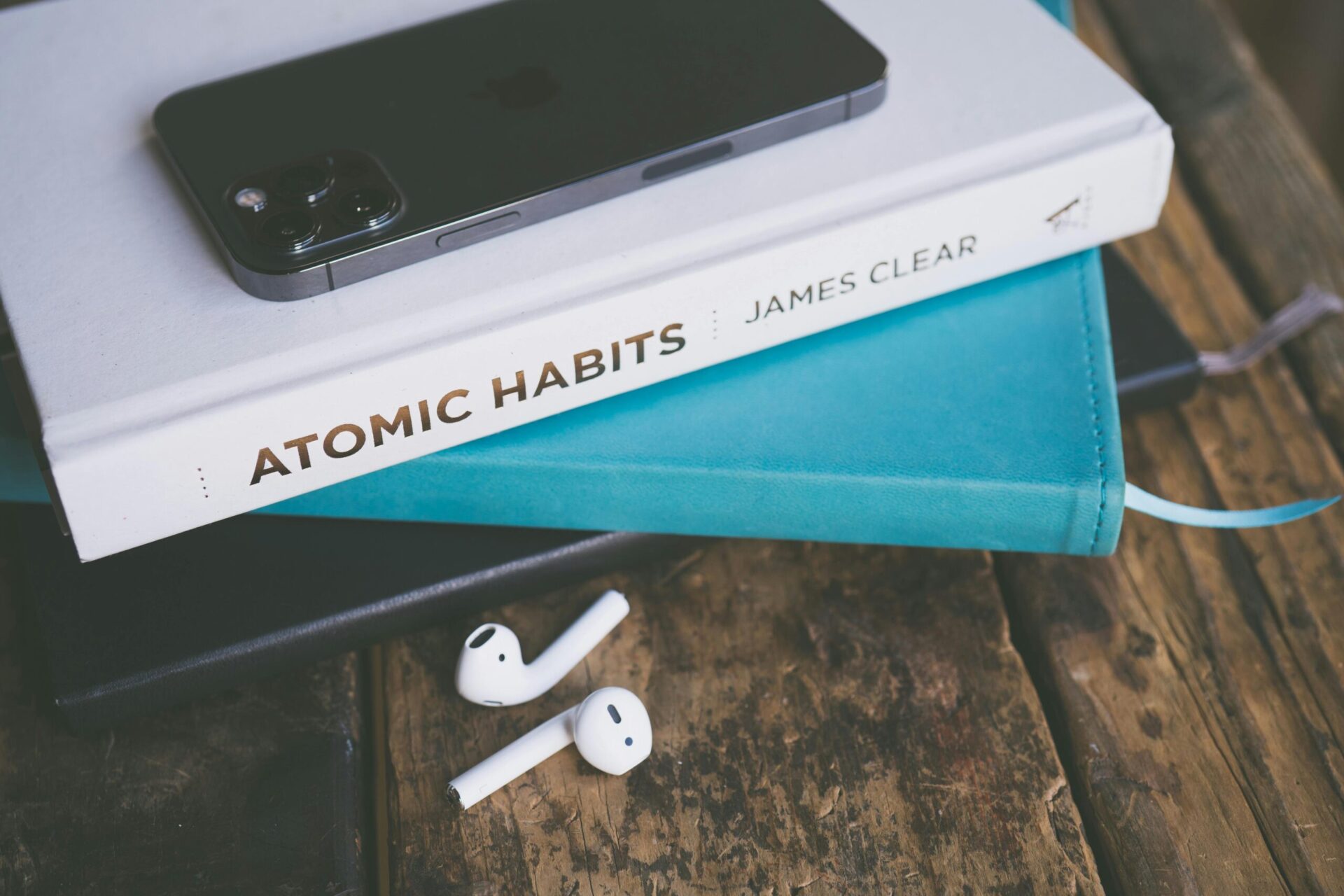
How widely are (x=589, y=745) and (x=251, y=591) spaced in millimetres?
197

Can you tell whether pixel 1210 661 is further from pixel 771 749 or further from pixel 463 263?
pixel 463 263

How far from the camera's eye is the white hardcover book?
23.8 inches

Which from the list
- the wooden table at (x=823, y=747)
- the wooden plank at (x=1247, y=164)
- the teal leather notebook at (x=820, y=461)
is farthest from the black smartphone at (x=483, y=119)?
the wooden plank at (x=1247, y=164)

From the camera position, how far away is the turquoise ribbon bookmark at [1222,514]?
0.71m

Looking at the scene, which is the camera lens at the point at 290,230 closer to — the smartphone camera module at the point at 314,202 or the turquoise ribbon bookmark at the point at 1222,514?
the smartphone camera module at the point at 314,202

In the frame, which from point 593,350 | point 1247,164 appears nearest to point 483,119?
point 593,350

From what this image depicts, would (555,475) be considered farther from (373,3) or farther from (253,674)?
(373,3)

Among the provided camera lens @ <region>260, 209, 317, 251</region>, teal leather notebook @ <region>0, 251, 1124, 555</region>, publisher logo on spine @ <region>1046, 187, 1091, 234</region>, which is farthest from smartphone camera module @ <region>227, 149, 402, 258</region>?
publisher logo on spine @ <region>1046, 187, 1091, 234</region>

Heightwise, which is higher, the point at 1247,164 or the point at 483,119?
the point at 483,119

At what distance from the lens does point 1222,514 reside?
28.5 inches

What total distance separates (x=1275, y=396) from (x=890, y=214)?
1.10 feet

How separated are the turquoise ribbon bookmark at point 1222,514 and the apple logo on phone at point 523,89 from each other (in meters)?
0.40

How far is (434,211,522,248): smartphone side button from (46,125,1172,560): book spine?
6 centimetres

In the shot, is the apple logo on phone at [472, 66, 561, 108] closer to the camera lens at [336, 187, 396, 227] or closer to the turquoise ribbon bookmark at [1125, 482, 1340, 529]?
the camera lens at [336, 187, 396, 227]
